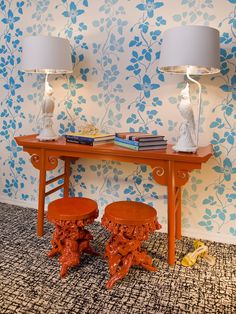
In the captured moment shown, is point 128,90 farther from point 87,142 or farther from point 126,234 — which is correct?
point 126,234

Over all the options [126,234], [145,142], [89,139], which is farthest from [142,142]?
[126,234]

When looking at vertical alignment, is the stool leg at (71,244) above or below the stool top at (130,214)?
below

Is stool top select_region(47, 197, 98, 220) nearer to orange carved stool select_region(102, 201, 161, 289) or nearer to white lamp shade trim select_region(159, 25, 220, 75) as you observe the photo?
orange carved stool select_region(102, 201, 161, 289)

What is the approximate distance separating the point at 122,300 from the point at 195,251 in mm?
636

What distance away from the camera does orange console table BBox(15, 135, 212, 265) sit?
5.74 feet

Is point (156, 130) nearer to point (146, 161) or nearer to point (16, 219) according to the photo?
point (146, 161)

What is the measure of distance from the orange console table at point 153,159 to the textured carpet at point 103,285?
184 mm

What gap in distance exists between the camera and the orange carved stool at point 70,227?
1.69 metres

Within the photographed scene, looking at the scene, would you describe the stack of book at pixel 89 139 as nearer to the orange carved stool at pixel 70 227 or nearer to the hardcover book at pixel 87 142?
the hardcover book at pixel 87 142

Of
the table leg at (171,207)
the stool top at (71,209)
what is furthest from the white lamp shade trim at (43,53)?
the table leg at (171,207)

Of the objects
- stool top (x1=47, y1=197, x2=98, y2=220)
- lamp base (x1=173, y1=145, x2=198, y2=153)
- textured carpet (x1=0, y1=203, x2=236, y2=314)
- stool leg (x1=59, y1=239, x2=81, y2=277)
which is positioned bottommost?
textured carpet (x1=0, y1=203, x2=236, y2=314)

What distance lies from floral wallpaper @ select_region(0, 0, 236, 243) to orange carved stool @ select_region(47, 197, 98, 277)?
2.12ft

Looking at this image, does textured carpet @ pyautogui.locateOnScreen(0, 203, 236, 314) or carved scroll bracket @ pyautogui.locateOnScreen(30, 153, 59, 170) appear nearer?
textured carpet @ pyautogui.locateOnScreen(0, 203, 236, 314)

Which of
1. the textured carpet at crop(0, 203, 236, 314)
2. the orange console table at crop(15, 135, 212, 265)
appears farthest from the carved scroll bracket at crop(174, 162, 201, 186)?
the textured carpet at crop(0, 203, 236, 314)
